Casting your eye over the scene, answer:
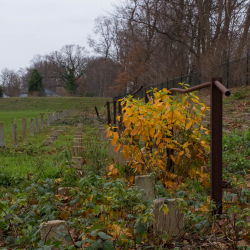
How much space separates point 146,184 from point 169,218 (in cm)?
72

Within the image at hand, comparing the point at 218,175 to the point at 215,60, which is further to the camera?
the point at 215,60

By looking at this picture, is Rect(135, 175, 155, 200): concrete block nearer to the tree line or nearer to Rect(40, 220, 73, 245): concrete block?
Rect(40, 220, 73, 245): concrete block

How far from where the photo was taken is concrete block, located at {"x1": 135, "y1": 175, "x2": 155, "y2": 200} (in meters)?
2.83

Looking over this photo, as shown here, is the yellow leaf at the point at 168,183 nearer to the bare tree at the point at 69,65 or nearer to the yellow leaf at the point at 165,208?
the yellow leaf at the point at 165,208

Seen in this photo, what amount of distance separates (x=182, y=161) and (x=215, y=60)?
1438cm

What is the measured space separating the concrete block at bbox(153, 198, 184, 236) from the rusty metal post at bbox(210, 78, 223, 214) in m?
0.39

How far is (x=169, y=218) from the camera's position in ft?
7.07

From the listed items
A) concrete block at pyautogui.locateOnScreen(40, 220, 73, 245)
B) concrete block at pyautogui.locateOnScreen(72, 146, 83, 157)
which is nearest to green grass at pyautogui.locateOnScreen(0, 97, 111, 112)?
concrete block at pyautogui.locateOnScreen(72, 146, 83, 157)

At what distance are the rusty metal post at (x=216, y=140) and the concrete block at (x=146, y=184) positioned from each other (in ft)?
2.36

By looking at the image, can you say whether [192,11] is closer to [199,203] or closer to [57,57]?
[199,203]

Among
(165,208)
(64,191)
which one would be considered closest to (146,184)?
(165,208)

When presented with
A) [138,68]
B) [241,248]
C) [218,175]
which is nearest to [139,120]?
[218,175]

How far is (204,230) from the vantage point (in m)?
2.25

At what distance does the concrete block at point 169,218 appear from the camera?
84.0 inches
